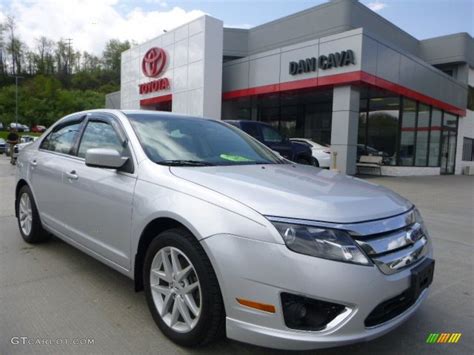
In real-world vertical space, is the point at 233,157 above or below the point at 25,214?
above

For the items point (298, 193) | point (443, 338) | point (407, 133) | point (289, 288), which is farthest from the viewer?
point (407, 133)

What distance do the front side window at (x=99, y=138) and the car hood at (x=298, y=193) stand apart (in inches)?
33.4

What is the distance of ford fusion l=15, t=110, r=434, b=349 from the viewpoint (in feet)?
6.66

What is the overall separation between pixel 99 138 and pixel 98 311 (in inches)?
59.6

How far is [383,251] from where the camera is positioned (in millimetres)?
2160

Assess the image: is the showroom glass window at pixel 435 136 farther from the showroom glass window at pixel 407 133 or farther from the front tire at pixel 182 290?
the front tire at pixel 182 290

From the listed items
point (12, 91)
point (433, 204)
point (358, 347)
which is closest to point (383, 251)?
point (358, 347)

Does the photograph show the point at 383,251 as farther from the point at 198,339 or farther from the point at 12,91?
the point at 12,91

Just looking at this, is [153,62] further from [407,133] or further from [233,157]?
[233,157]

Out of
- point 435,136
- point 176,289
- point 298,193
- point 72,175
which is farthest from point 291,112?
point 176,289

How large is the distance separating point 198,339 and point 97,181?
5.10ft

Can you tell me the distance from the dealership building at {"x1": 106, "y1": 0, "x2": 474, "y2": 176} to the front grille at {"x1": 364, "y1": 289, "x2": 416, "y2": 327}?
12.5m

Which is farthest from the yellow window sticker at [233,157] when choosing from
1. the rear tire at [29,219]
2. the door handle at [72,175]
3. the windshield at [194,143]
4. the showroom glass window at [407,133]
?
the showroom glass window at [407,133]

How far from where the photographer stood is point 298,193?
92.6 inches
